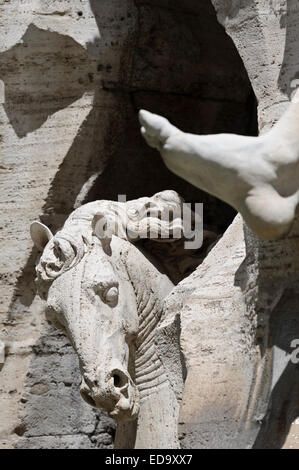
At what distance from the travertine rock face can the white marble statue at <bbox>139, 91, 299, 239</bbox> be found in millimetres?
1714

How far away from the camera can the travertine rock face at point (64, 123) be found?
5207mm

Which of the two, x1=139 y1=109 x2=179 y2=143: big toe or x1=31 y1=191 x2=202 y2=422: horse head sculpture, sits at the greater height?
x1=139 y1=109 x2=179 y2=143: big toe

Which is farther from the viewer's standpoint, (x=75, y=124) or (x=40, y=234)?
(x=75, y=124)

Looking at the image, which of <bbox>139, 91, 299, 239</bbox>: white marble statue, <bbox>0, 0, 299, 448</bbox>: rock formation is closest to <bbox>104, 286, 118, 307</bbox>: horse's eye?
<bbox>0, 0, 299, 448</bbox>: rock formation

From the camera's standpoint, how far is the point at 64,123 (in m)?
5.23

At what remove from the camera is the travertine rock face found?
17.1 feet

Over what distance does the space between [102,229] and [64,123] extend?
2.17 ft

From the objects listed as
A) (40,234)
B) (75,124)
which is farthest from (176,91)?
(40,234)

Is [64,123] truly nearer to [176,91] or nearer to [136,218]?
[176,91]

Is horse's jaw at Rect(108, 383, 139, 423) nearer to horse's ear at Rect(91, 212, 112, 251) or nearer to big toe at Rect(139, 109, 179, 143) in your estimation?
horse's ear at Rect(91, 212, 112, 251)

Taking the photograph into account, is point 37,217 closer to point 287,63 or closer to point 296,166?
point 287,63

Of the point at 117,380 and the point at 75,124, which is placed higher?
the point at 75,124

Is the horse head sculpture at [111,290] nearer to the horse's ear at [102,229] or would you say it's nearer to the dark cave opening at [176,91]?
the horse's ear at [102,229]

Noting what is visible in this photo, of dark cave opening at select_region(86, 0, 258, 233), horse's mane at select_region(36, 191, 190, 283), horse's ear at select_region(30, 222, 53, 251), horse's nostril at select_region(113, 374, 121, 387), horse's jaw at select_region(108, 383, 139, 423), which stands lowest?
horse's jaw at select_region(108, 383, 139, 423)
